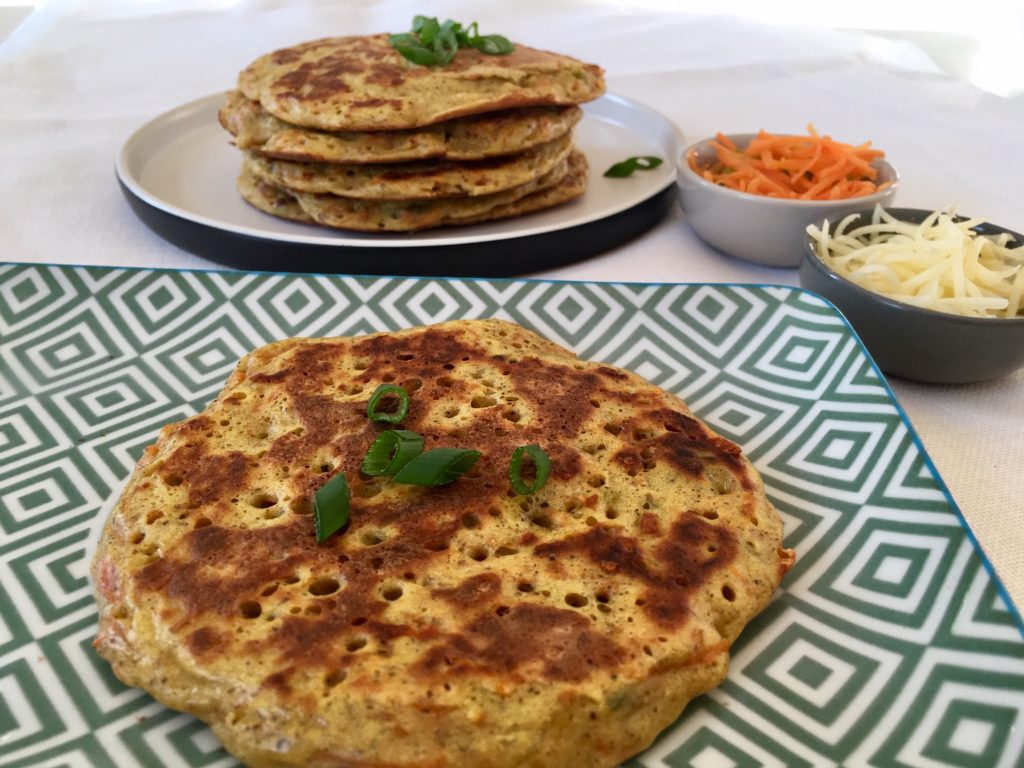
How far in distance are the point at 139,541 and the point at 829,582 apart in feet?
5.16

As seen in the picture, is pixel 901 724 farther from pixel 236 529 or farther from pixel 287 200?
pixel 287 200

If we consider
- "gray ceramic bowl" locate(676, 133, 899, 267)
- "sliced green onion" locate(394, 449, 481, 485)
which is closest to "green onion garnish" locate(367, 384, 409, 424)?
"sliced green onion" locate(394, 449, 481, 485)

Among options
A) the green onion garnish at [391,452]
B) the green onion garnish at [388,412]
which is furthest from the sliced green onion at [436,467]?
the green onion garnish at [388,412]

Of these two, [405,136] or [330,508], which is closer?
[330,508]

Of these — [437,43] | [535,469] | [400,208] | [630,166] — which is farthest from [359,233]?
[535,469]

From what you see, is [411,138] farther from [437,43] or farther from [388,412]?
[388,412]

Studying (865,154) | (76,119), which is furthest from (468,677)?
(76,119)

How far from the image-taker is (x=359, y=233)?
4.02 metres

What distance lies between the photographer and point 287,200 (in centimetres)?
418

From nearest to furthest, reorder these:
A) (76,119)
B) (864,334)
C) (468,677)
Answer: (468,677), (864,334), (76,119)

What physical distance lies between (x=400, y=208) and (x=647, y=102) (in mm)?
2573

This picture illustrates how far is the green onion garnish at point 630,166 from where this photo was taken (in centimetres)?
462

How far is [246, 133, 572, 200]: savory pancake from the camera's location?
3875 mm

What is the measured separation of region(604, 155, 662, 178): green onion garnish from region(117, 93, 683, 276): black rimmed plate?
0.03 m
